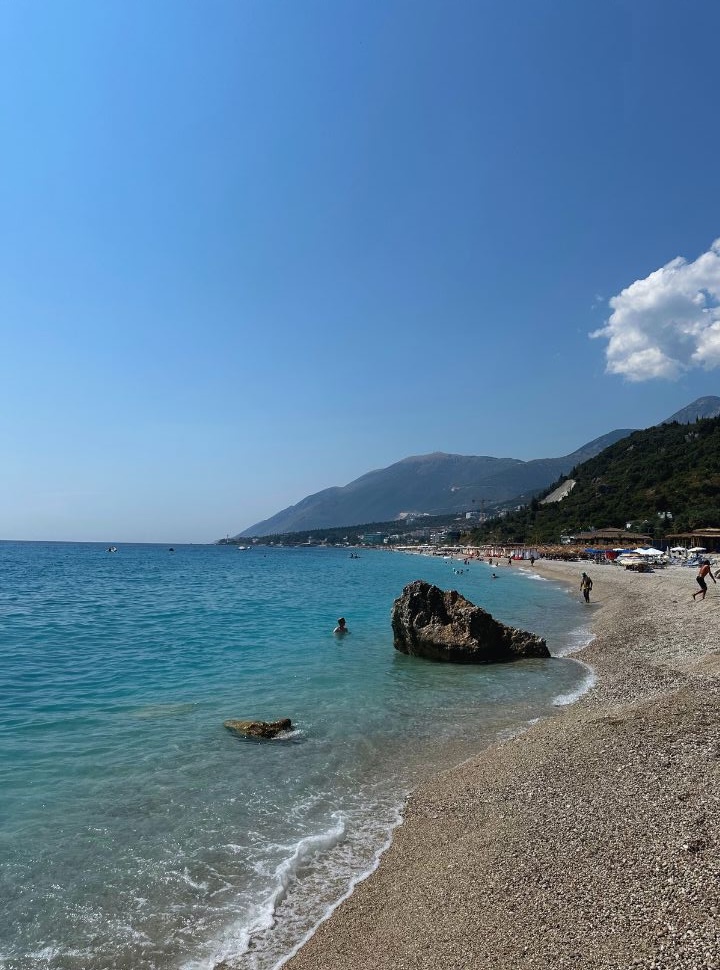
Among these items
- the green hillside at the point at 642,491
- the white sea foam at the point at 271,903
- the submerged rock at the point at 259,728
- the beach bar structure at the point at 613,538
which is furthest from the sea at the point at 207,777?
the green hillside at the point at 642,491

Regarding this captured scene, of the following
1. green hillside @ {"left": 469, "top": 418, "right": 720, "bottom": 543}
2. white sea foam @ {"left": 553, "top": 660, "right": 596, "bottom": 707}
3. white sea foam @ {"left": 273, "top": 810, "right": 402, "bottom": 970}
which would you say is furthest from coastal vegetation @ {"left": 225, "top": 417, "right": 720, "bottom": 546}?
white sea foam @ {"left": 273, "top": 810, "right": 402, "bottom": 970}

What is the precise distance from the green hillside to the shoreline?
89.6 metres

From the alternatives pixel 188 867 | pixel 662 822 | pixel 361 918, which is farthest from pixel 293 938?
pixel 662 822

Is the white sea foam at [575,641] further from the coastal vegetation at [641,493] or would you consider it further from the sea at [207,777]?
the coastal vegetation at [641,493]

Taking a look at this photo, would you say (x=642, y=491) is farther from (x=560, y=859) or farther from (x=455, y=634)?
(x=560, y=859)

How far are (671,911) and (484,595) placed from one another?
133ft

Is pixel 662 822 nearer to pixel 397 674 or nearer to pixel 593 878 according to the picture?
pixel 593 878

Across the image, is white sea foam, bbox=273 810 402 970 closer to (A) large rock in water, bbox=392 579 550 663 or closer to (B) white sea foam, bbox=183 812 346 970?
(B) white sea foam, bbox=183 812 346 970

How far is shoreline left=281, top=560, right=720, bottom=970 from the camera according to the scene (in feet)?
14.6

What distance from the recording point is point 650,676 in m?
14.9

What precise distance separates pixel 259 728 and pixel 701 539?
8402 cm

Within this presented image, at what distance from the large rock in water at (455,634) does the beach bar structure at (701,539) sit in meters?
63.8

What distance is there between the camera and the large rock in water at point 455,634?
19.2 meters

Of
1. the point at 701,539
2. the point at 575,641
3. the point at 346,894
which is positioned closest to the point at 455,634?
the point at 575,641
